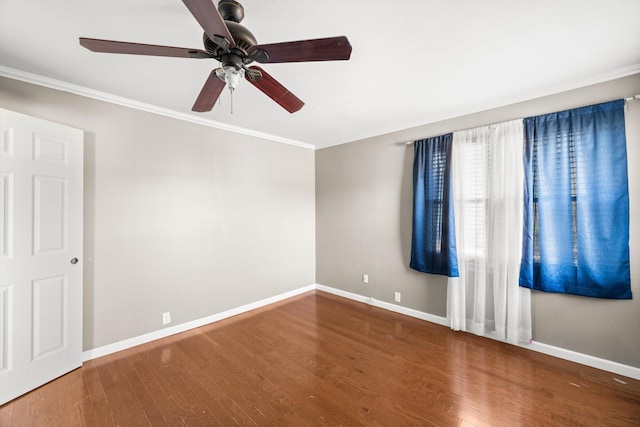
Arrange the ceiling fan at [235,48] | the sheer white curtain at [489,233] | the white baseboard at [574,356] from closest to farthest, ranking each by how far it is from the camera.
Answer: the ceiling fan at [235,48] < the white baseboard at [574,356] < the sheer white curtain at [489,233]

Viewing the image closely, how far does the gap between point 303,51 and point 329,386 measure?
2.38 meters

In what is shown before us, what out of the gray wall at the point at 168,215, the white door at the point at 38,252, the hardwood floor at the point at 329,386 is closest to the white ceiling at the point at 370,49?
the gray wall at the point at 168,215

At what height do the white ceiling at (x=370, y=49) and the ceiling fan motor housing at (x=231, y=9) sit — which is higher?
the white ceiling at (x=370, y=49)

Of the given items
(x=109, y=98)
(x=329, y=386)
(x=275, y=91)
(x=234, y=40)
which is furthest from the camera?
(x=109, y=98)

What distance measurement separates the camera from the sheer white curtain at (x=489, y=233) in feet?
8.62

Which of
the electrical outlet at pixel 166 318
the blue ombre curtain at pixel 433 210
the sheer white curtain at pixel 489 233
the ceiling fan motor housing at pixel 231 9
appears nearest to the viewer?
the ceiling fan motor housing at pixel 231 9

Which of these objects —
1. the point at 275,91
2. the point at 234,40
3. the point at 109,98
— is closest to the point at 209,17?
the point at 234,40

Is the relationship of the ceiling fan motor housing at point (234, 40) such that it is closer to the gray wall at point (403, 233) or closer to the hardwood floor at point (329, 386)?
the hardwood floor at point (329, 386)

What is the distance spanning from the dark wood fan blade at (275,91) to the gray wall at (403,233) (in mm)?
2203

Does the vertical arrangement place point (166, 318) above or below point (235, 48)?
Result: below

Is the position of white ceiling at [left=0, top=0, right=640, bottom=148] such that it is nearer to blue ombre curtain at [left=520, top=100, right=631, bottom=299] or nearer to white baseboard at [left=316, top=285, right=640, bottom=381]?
blue ombre curtain at [left=520, top=100, right=631, bottom=299]

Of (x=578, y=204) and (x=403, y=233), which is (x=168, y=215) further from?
(x=578, y=204)

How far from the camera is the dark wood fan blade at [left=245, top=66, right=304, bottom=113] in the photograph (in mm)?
1574

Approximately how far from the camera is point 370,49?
1919mm
